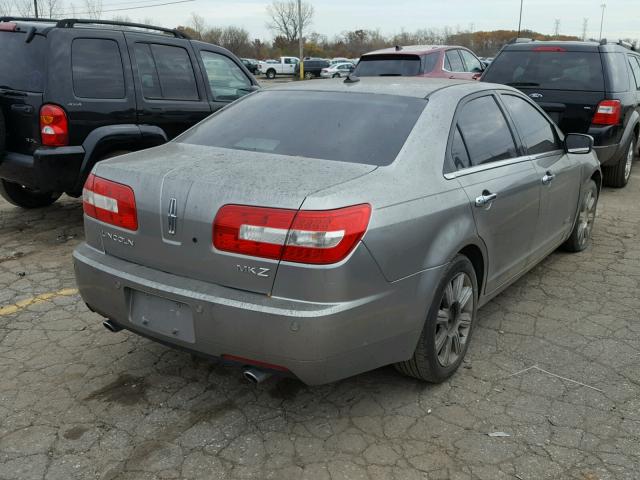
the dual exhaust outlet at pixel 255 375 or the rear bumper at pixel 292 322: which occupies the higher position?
the rear bumper at pixel 292 322

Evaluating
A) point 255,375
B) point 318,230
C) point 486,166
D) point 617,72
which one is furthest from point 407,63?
point 255,375

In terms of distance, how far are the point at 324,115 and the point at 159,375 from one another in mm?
1692

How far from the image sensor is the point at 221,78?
22.5 ft

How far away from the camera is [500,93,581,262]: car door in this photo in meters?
4.08

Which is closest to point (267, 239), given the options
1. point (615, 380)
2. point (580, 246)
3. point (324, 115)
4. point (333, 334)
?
point (333, 334)

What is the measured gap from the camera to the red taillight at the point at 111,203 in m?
2.83

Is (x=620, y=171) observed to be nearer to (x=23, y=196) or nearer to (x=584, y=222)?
(x=584, y=222)

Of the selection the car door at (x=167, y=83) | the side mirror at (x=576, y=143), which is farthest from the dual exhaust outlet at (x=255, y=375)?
the car door at (x=167, y=83)

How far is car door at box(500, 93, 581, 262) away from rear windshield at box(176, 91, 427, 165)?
117 centimetres

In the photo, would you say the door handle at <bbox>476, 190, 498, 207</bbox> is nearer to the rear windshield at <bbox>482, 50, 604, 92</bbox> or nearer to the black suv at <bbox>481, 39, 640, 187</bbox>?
the black suv at <bbox>481, 39, 640, 187</bbox>

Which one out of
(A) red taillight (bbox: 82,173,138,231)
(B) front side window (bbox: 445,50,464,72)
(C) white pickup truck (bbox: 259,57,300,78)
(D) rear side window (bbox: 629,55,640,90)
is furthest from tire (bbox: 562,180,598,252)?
(C) white pickup truck (bbox: 259,57,300,78)

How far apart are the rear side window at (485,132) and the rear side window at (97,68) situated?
3.53m

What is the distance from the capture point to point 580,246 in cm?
543

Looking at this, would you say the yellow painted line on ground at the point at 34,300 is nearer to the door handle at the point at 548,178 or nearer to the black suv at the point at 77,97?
the black suv at the point at 77,97
